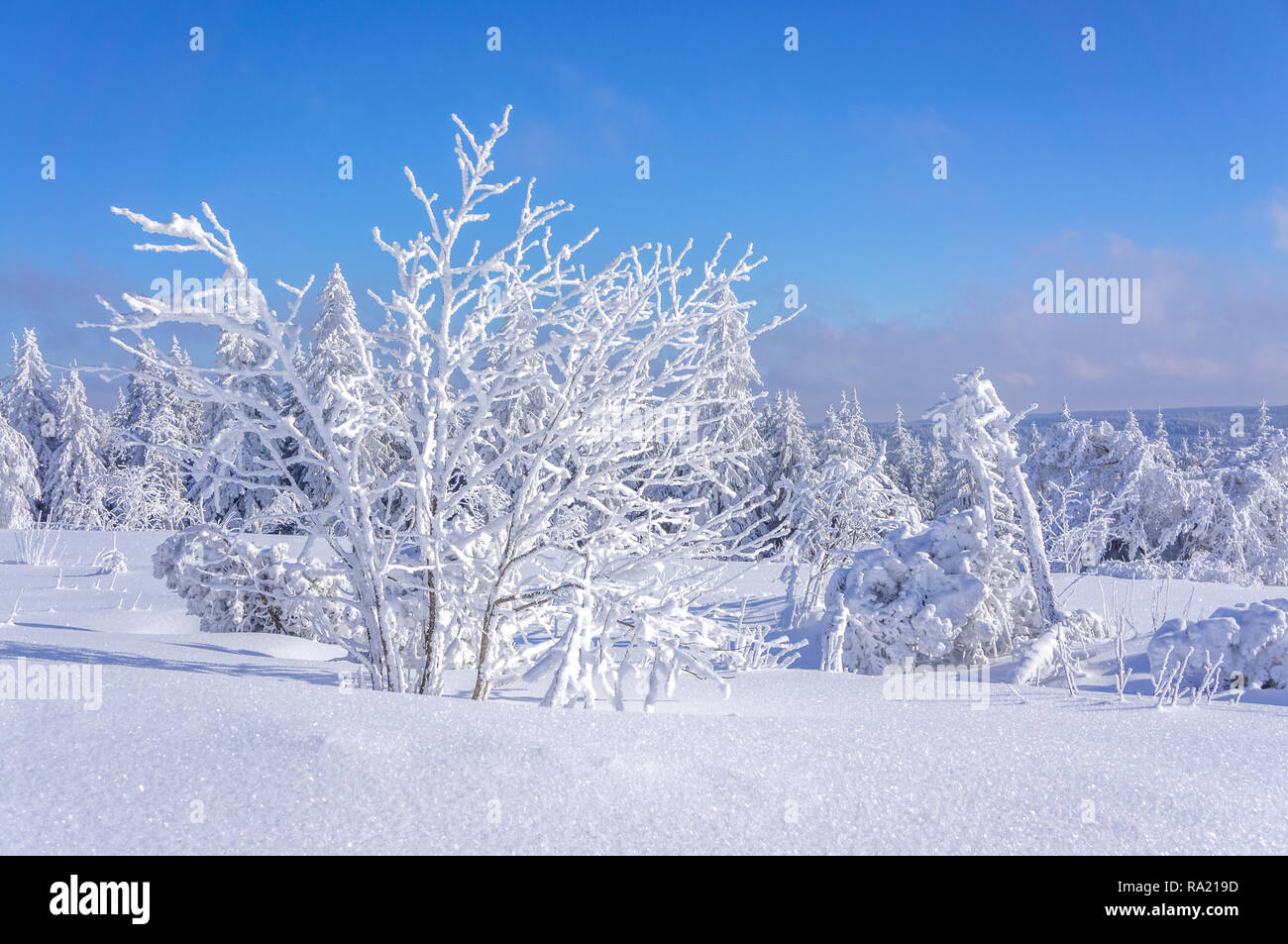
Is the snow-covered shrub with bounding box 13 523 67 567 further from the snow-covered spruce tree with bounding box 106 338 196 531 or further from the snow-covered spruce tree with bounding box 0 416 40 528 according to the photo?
the snow-covered spruce tree with bounding box 0 416 40 528

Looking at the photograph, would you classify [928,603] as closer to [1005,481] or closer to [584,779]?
[1005,481]

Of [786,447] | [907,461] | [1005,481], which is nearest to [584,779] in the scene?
[1005,481]

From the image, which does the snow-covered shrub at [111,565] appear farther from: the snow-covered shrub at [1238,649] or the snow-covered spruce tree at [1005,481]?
the snow-covered shrub at [1238,649]

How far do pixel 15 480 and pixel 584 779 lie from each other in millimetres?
32667

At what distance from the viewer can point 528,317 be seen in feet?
12.5

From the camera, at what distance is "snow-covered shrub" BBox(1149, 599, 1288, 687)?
563 centimetres

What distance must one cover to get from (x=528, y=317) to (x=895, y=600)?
5.92 metres

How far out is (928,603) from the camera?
8.00m

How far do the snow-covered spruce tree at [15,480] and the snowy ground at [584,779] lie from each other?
29322mm

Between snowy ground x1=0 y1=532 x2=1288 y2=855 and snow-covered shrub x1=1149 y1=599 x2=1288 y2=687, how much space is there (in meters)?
2.72

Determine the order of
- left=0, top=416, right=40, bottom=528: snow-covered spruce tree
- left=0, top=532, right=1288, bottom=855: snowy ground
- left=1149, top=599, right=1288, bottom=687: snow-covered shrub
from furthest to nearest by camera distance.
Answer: left=0, top=416, right=40, bottom=528: snow-covered spruce tree
left=1149, top=599, right=1288, bottom=687: snow-covered shrub
left=0, top=532, right=1288, bottom=855: snowy ground

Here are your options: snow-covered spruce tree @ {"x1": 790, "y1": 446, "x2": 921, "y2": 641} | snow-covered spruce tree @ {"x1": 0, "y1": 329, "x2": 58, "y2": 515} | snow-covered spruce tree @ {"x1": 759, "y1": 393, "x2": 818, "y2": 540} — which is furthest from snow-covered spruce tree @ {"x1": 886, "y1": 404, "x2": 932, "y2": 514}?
snow-covered spruce tree @ {"x1": 0, "y1": 329, "x2": 58, "y2": 515}
